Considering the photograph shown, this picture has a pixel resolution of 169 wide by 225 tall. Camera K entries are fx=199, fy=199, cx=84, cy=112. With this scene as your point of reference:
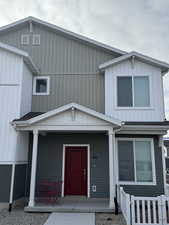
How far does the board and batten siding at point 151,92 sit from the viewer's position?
29.8 feet

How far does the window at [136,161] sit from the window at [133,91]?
173 centimetres

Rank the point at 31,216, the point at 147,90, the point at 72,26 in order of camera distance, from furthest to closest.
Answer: the point at 72,26, the point at 147,90, the point at 31,216

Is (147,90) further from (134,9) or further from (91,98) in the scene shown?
(134,9)

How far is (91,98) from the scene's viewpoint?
32.3 feet

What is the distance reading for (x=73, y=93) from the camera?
394 inches

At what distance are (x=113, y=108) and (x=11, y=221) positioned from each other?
19.6ft

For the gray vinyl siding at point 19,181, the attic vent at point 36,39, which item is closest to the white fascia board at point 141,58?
the attic vent at point 36,39

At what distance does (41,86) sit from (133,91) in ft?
15.2

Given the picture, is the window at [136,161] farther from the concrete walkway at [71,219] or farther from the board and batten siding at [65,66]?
the concrete walkway at [71,219]

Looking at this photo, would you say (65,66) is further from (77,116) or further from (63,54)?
(77,116)

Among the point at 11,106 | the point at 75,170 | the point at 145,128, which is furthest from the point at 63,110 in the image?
the point at 145,128

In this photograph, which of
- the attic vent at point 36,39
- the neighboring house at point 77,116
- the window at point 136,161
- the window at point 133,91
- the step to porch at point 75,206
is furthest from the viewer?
the attic vent at point 36,39

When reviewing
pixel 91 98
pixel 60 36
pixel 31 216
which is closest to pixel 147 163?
pixel 91 98

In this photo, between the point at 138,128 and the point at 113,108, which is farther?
the point at 113,108
